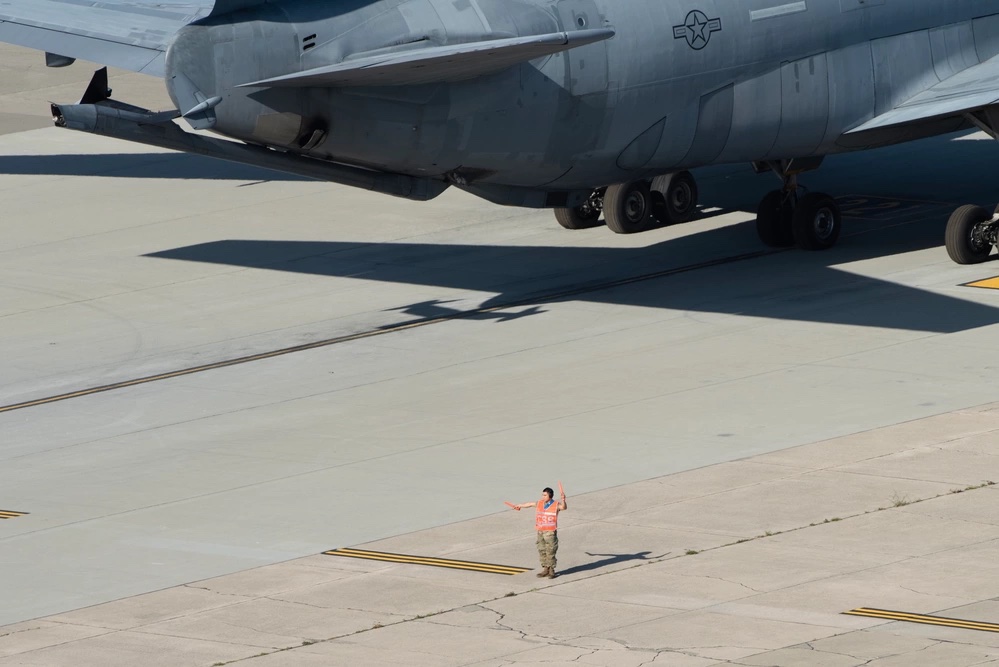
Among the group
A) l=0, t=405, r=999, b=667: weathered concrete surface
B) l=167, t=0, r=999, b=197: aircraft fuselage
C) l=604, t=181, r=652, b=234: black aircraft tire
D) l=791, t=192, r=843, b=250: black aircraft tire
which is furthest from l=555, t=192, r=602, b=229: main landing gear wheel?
l=0, t=405, r=999, b=667: weathered concrete surface

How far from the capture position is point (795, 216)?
33.8 m

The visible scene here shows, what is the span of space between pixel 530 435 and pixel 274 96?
7075mm

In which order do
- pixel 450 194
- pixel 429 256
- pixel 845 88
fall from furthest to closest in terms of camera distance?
pixel 450 194 → pixel 429 256 → pixel 845 88

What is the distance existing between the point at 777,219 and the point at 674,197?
10.4 feet

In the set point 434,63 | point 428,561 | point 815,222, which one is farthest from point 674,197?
point 428,561

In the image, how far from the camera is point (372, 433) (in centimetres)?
2478

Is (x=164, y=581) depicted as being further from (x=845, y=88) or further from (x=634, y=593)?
(x=845, y=88)

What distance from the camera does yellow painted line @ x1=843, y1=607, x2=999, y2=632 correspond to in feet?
53.8

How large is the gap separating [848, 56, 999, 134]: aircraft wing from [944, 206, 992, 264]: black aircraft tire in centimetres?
183

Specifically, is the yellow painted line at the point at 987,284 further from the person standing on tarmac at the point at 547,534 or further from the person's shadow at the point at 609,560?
the person standing on tarmac at the point at 547,534

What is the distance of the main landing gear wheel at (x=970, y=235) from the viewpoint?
31.8 m

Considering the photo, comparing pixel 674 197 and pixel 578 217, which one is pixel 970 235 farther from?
pixel 578 217

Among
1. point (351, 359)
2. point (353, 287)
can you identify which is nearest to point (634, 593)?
point (351, 359)

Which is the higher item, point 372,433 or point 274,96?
point 274,96
